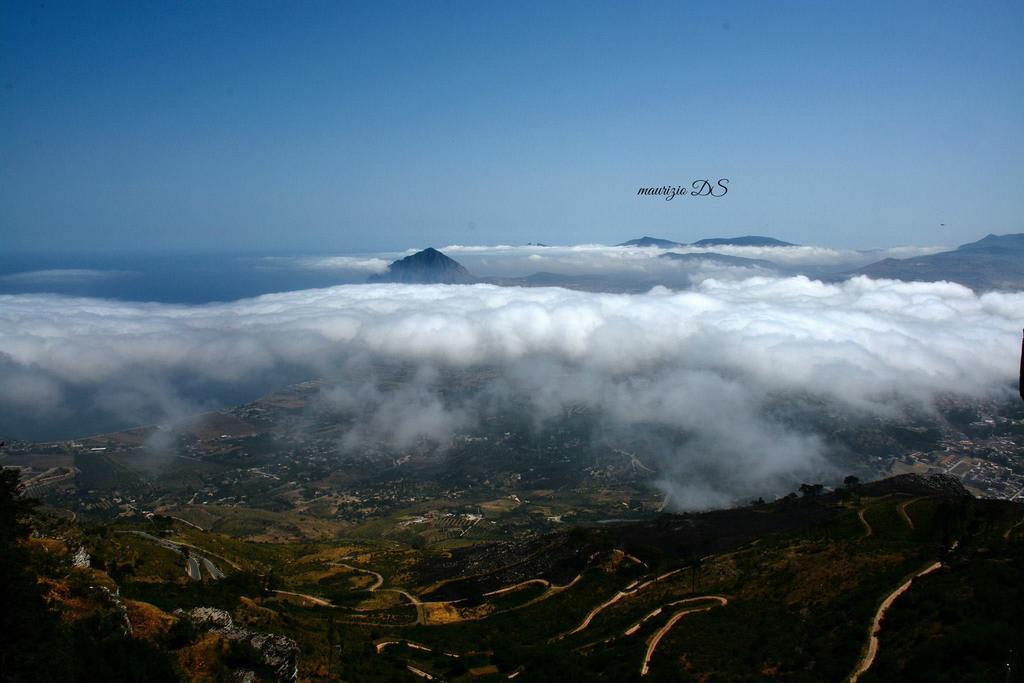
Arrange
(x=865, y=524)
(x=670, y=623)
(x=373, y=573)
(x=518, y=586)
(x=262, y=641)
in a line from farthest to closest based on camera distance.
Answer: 1. (x=373, y=573)
2. (x=518, y=586)
3. (x=865, y=524)
4. (x=670, y=623)
5. (x=262, y=641)

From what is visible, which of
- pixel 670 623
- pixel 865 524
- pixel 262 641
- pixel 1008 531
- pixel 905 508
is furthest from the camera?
pixel 905 508

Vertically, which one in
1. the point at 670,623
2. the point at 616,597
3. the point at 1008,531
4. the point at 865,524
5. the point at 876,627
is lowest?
the point at 616,597

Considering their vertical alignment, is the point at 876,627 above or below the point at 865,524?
above

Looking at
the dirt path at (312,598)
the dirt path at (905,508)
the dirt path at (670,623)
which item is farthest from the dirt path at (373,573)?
the dirt path at (905,508)

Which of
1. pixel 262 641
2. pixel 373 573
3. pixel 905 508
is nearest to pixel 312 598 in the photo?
pixel 373 573

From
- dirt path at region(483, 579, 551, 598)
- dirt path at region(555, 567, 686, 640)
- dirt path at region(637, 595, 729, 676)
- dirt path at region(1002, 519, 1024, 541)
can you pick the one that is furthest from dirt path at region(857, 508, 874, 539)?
dirt path at region(483, 579, 551, 598)

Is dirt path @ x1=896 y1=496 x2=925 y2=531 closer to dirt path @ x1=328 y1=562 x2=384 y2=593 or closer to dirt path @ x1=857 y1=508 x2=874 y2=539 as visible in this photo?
dirt path @ x1=857 y1=508 x2=874 y2=539

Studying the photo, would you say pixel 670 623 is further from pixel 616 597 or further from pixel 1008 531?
pixel 1008 531
